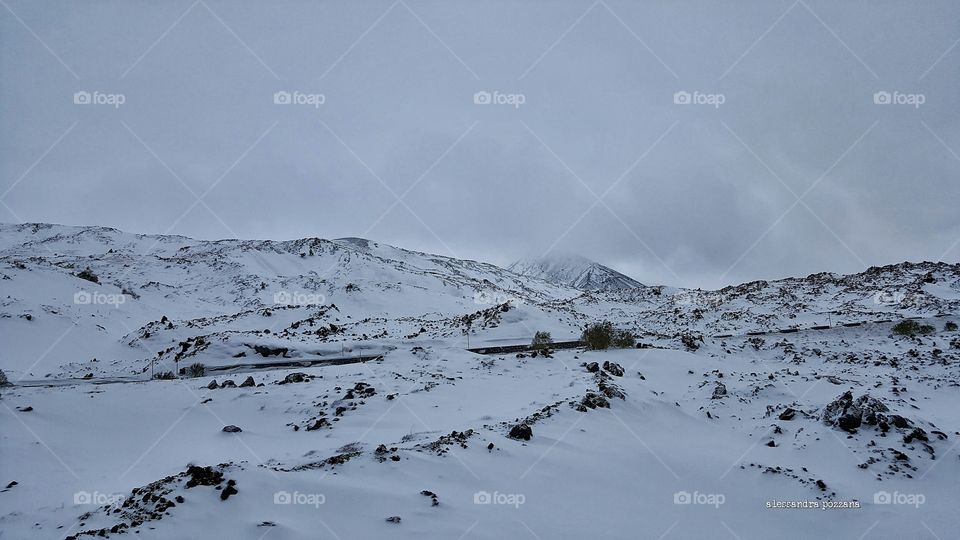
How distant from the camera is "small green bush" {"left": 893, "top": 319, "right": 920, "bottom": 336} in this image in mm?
21922

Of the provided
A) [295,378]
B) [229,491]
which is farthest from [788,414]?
[295,378]

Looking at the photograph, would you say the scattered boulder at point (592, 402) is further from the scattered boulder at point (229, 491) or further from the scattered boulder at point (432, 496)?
the scattered boulder at point (229, 491)

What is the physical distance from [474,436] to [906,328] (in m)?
24.1

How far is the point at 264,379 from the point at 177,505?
970 centimetres

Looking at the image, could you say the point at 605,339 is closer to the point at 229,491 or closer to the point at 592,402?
the point at 592,402

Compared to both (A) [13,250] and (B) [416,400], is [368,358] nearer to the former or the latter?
(B) [416,400]

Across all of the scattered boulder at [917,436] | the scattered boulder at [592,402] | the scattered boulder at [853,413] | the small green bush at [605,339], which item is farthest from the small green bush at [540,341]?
the scattered boulder at [917,436]

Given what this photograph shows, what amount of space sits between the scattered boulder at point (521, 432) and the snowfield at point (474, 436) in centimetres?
3

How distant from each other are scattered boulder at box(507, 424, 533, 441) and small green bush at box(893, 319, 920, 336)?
22674 millimetres

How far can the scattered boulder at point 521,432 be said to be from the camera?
355 inches

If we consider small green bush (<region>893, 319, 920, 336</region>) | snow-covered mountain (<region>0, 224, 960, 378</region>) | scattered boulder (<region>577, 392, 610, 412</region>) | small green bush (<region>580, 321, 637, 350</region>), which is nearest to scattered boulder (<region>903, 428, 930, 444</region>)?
scattered boulder (<region>577, 392, 610, 412</region>)

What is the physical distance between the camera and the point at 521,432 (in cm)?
907

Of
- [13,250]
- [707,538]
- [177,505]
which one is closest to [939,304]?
[707,538]

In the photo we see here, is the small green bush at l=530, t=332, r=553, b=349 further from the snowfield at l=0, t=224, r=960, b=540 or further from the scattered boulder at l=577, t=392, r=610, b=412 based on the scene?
the scattered boulder at l=577, t=392, r=610, b=412
